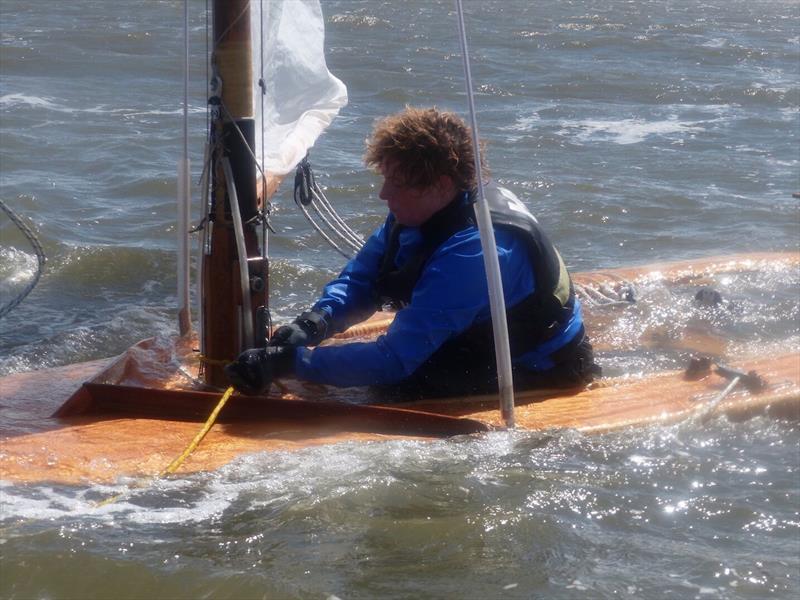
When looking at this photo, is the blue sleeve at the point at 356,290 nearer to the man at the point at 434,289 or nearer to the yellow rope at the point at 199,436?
the man at the point at 434,289

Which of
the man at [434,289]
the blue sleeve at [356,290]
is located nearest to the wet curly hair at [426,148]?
the man at [434,289]

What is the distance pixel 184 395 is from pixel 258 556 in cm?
82

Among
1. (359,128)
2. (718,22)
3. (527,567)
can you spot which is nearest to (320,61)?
(527,567)

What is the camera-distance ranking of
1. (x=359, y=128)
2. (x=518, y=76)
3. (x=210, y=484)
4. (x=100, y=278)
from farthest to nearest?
1. (x=518, y=76)
2. (x=359, y=128)
3. (x=100, y=278)
4. (x=210, y=484)

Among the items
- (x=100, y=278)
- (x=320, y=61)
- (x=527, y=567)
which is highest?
(x=320, y=61)

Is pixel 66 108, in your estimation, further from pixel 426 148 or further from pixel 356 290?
pixel 426 148

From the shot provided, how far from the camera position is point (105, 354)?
20.3 ft

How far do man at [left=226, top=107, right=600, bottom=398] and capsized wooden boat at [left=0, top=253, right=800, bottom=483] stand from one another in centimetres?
13

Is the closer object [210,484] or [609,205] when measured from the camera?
[210,484]

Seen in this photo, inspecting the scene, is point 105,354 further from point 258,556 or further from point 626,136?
point 626,136

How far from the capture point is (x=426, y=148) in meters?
3.69

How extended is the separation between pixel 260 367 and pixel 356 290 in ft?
1.93

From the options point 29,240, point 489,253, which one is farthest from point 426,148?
point 29,240

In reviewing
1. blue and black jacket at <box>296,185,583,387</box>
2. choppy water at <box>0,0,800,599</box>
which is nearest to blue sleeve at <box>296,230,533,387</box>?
blue and black jacket at <box>296,185,583,387</box>
